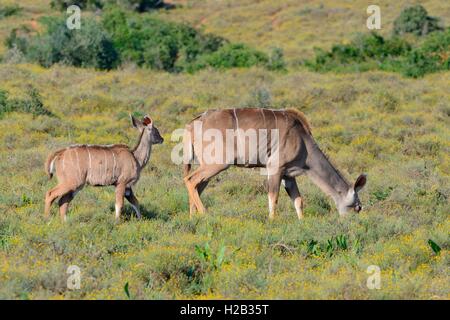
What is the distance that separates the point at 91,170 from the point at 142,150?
3.49 feet

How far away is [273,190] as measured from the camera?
36.2ft

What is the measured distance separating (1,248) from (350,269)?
3.99 m

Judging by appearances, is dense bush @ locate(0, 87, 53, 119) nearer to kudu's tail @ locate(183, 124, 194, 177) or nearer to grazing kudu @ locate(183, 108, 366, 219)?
kudu's tail @ locate(183, 124, 194, 177)

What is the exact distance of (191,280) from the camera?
8.00 metres

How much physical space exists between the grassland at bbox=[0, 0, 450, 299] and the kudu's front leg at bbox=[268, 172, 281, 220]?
0.21 meters

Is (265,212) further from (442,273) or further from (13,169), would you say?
(13,169)

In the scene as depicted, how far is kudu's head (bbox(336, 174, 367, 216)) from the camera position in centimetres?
1120

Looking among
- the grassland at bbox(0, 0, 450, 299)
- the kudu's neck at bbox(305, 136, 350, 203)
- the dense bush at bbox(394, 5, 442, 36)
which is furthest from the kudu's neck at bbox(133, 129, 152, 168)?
the dense bush at bbox(394, 5, 442, 36)

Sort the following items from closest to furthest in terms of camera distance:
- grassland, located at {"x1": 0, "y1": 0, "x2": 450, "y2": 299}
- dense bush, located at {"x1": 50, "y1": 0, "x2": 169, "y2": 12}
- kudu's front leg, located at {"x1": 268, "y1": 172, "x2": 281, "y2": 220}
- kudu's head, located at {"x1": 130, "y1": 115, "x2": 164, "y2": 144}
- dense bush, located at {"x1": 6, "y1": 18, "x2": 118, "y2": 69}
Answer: grassland, located at {"x1": 0, "y1": 0, "x2": 450, "y2": 299} → kudu's front leg, located at {"x1": 268, "y1": 172, "x2": 281, "y2": 220} → kudu's head, located at {"x1": 130, "y1": 115, "x2": 164, "y2": 144} → dense bush, located at {"x1": 6, "y1": 18, "x2": 118, "y2": 69} → dense bush, located at {"x1": 50, "y1": 0, "x2": 169, "y2": 12}

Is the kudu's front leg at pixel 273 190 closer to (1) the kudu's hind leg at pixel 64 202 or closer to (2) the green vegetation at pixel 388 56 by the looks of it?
(1) the kudu's hind leg at pixel 64 202

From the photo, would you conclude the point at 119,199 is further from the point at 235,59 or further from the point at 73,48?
the point at 235,59

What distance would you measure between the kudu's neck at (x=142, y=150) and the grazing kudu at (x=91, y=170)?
0.60 ft
